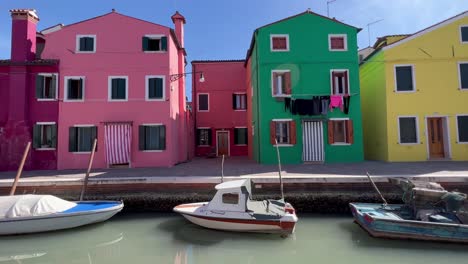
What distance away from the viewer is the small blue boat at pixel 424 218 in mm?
7707

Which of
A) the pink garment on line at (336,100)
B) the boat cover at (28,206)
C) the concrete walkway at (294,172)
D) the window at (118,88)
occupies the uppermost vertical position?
the window at (118,88)

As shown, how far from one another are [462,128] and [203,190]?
1514 cm

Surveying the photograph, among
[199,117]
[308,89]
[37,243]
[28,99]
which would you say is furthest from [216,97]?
[37,243]

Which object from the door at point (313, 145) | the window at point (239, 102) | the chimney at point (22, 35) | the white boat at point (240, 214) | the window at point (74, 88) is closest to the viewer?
the white boat at point (240, 214)

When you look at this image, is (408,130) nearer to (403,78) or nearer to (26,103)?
(403,78)

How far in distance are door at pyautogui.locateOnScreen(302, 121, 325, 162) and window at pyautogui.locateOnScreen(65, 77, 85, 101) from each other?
42.8 feet

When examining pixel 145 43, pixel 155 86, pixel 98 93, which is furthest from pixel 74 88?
pixel 145 43

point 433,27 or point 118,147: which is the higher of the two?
point 433,27

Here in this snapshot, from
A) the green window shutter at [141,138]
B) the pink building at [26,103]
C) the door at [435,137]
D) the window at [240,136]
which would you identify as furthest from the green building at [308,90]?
the pink building at [26,103]

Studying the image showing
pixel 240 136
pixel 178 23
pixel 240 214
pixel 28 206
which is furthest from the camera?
pixel 240 136

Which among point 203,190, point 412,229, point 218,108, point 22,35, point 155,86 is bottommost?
point 412,229

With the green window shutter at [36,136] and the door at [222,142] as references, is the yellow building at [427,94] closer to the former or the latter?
the door at [222,142]

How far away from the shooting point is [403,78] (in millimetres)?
16875

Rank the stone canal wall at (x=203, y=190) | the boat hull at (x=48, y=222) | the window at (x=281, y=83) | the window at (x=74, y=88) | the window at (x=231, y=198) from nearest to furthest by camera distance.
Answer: the boat hull at (x=48, y=222), the window at (x=231, y=198), the stone canal wall at (x=203, y=190), the window at (x=74, y=88), the window at (x=281, y=83)
